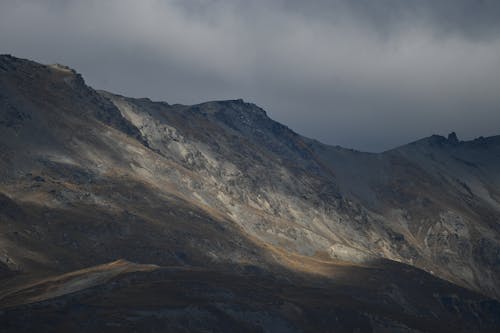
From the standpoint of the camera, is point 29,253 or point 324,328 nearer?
point 324,328

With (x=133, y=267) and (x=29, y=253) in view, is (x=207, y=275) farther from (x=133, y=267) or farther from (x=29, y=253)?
(x=29, y=253)

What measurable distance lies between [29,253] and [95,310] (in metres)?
63.8

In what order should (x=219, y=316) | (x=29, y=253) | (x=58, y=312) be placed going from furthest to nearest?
1. (x=29, y=253)
2. (x=219, y=316)
3. (x=58, y=312)

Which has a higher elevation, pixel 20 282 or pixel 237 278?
pixel 237 278

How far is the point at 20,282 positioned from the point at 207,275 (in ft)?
124

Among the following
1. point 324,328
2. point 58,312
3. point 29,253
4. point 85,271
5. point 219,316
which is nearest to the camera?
point 58,312

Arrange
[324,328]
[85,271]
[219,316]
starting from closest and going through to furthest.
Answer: [219,316] → [324,328] → [85,271]

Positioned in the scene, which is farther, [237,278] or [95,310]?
[237,278]

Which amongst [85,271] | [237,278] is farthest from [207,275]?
[85,271]

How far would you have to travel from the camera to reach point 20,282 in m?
173

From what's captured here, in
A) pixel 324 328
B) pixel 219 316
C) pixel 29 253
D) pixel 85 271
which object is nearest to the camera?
pixel 219 316

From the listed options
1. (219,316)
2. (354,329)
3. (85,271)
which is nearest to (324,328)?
(354,329)

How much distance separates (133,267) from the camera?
177 metres

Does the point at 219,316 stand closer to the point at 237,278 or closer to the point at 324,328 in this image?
the point at 324,328
